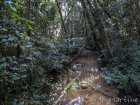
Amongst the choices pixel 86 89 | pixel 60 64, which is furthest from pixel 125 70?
pixel 60 64

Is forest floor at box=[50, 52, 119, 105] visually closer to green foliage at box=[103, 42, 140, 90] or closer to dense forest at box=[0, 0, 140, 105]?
dense forest at box=[0, 0, 140, 105]

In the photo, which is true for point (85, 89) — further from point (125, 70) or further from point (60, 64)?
point (60, 64)

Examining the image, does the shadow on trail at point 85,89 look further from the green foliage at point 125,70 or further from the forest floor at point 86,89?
the green foliage at point 125,70

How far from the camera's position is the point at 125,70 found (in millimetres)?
7426

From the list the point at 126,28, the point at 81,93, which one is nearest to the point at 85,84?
the point at 81,93

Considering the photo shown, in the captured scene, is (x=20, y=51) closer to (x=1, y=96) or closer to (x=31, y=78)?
(x=1, y=96)

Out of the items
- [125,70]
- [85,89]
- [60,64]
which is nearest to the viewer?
[85,89]

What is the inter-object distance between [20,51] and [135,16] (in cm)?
744

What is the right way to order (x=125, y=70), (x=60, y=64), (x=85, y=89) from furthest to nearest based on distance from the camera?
1. (x=60, y=64)
2. (x=125, y=70)
3. (x=85, y=89)

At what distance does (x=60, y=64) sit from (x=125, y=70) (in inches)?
107

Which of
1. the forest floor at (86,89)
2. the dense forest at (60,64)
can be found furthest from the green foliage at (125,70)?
the forest floor at (86,89)

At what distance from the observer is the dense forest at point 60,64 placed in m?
3.34

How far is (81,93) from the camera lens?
6.34 metres

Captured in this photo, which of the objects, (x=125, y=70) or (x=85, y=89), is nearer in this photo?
(x=85, y=89)
